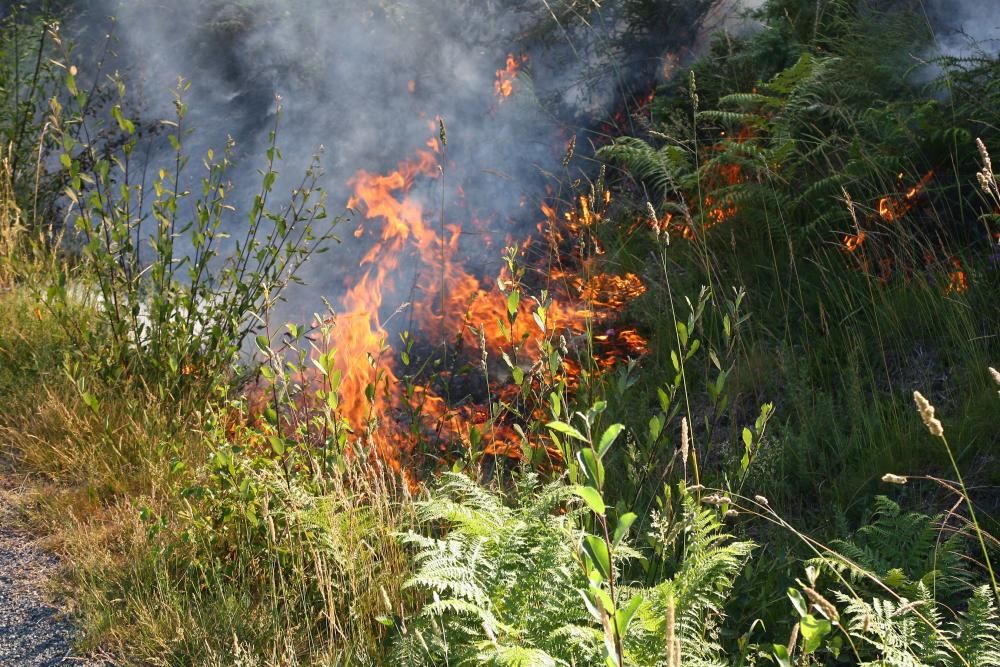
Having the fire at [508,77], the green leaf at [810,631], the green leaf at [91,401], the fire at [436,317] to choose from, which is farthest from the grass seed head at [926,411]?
the fire at [508,77]

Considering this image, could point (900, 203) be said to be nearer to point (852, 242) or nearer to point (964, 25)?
point (852, 242)

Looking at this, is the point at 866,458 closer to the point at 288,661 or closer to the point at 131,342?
the point at 288,661

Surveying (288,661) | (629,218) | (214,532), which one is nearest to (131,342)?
(214,532)

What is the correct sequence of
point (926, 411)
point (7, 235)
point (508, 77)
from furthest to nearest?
point (508, 77) < point (7, 235) < point (926, 411)

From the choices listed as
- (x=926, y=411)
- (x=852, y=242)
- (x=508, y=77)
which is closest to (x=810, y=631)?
(x=926, y=411)

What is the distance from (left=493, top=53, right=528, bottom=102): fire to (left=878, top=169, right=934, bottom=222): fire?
3.19 m

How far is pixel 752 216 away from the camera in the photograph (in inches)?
192

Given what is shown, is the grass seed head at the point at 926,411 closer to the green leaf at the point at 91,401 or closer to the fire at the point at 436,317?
the fire at the point at 436,317

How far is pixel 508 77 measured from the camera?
698cm

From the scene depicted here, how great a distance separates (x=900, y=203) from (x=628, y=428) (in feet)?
5.59

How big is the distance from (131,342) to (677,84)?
3677mm

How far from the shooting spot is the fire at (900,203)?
14.2 ft

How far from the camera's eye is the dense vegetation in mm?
2514

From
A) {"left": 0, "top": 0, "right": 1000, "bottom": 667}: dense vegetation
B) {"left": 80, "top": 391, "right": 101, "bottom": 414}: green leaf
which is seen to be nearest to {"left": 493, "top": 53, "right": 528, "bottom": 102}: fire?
{"left": 0, "top": 0, "right": 1000, "bottom": 667}: dense vegetation
